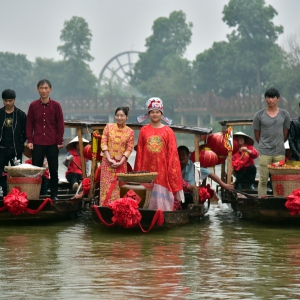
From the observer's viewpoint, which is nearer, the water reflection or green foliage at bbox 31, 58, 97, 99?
the water reflection

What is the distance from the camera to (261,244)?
30.3ft

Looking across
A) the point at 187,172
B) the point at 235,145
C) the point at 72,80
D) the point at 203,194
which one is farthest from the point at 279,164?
the point at 72,80

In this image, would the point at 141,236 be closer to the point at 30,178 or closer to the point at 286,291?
the point at 30,178

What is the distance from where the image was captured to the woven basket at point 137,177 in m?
9.62

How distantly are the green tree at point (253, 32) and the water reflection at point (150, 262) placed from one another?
1656 inches

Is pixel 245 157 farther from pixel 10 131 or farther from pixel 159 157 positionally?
pixel 10 131

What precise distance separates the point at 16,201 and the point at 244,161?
398 centimetres

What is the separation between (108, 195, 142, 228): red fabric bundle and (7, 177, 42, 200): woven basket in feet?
4.06

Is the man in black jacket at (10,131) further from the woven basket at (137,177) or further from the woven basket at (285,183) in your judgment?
the woven basket at (285,183)

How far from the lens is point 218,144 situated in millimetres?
11867

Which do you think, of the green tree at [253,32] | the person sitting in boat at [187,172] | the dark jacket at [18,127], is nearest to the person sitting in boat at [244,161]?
the person sitting in boat at [187,172]

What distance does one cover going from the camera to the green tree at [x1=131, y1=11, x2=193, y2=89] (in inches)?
2643

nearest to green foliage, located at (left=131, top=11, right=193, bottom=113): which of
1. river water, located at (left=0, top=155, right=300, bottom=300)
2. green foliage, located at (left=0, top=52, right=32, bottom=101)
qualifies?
green foliage, located at (left=0, top=52, right=32, bottom=101)

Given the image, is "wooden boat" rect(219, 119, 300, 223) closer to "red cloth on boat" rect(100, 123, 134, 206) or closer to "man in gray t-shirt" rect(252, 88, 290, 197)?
"man in gray t-shirt" rect(252, 88, 290, 197)
